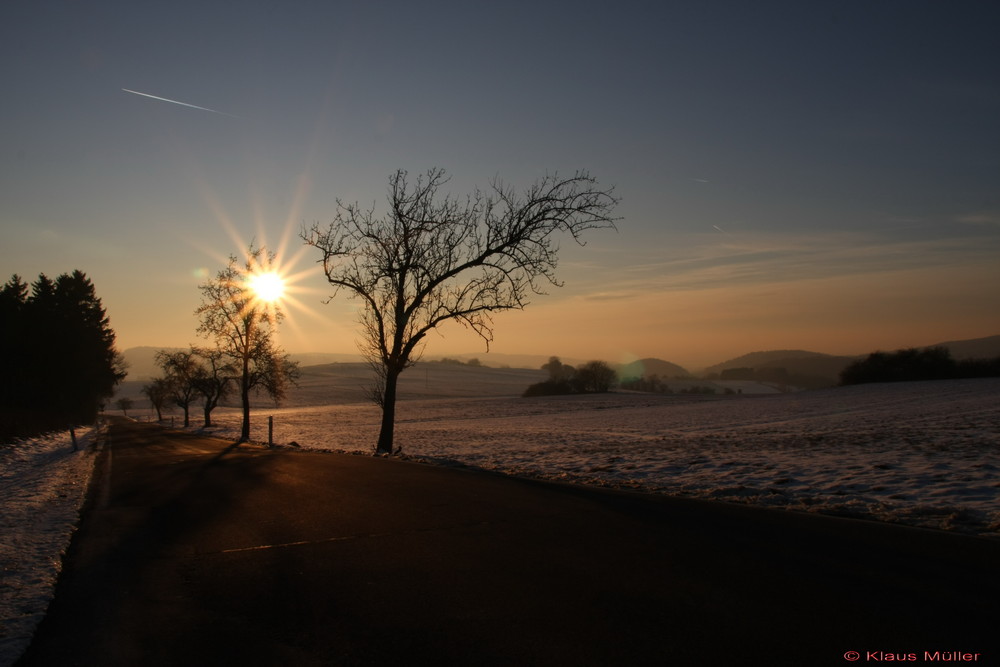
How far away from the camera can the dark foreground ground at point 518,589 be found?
3941mm

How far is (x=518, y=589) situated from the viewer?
5.06 metres

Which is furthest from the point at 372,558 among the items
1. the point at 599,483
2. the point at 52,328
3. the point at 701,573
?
the point at 52,328

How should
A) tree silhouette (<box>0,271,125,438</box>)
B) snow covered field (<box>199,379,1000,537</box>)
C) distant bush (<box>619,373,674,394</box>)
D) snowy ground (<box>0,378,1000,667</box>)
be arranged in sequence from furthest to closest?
1. distant bush (<box>619,373,674,394</box>)
2. tree silhouette (<box>0,271,125,438</box>)
3. snow covered field (<box>199,379,1000,537</box>)
4. snowy ground (<box>0,378,1000,667</box>)

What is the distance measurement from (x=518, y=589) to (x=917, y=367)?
7554 centimetres

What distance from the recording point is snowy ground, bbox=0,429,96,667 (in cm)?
484

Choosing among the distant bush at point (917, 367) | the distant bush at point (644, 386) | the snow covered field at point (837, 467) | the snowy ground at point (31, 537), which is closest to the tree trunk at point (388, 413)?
the snow covered field at point (837, 467)

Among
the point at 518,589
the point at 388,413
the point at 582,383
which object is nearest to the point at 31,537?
the point at 518,589

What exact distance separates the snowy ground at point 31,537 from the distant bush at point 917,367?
7154 centimetres

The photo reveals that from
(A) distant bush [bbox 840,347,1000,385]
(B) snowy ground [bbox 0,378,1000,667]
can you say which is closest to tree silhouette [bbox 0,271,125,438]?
(B) snowy ground [bbox 0,378,1000,667]

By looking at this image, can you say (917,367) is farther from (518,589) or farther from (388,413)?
(518,589)

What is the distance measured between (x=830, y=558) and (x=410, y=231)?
19.6 meters

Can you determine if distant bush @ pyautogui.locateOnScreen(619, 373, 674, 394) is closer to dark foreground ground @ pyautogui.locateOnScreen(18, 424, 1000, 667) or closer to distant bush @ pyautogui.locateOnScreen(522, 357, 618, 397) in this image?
distant bush @ pyautogui.locateOnScreen(522, 357, 618, 397)

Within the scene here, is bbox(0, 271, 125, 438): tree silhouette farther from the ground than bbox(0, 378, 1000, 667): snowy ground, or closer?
farther from the ground

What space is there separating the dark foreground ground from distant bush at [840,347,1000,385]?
69.2 m
